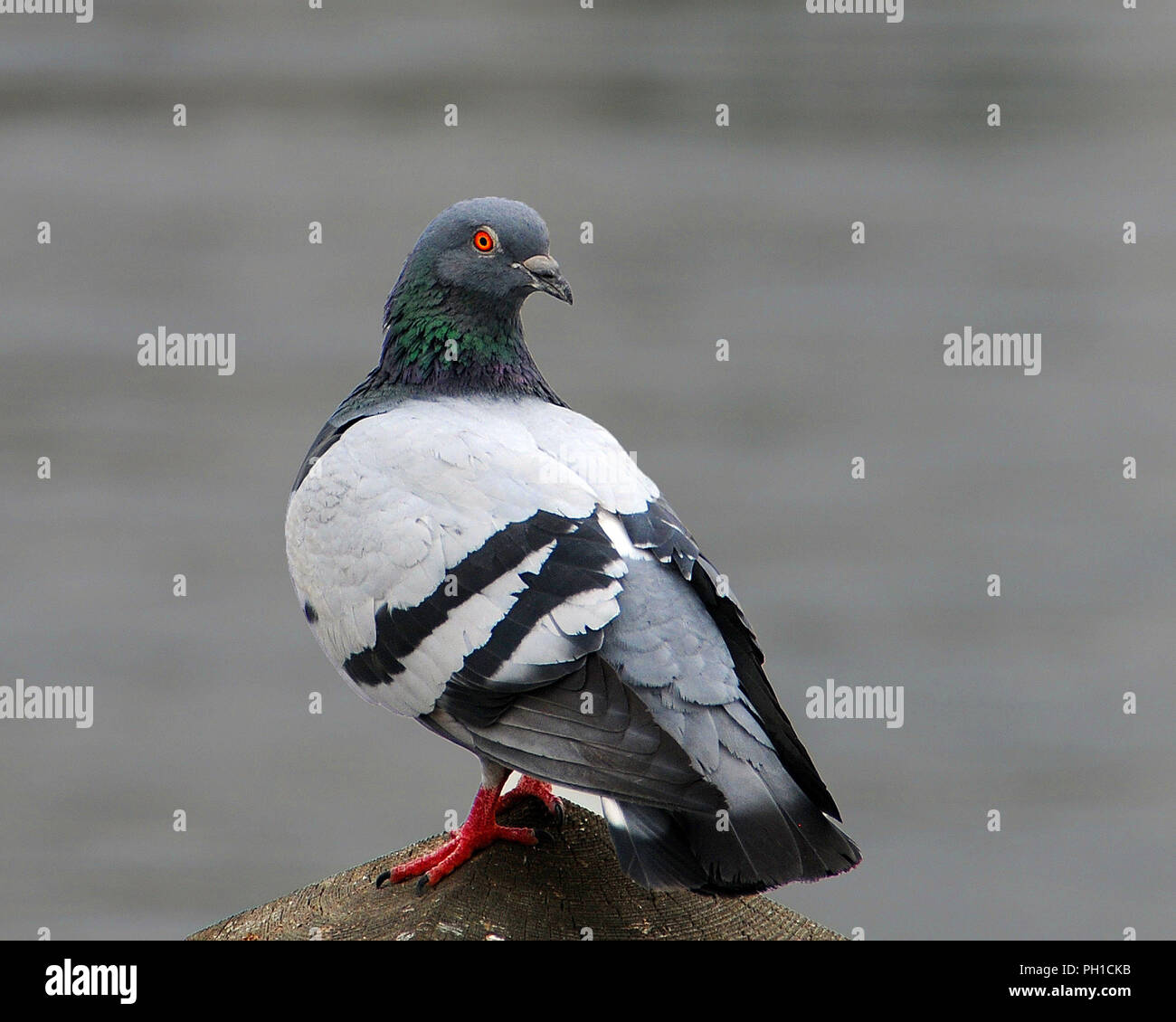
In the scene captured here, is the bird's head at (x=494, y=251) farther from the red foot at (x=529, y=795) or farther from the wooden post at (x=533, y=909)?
the wooden post at (x=533, y=909)

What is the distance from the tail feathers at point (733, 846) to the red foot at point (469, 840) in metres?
0.72

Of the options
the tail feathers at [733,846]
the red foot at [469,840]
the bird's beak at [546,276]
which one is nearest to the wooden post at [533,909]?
the red foot at [469,840]

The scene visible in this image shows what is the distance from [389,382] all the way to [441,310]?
12.5 inches

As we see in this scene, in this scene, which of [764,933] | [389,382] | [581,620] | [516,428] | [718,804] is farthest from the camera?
[389,382]

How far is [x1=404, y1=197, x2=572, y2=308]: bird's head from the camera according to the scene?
4590mm

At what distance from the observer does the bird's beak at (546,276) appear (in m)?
4.61

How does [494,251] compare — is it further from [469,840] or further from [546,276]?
[469,840]

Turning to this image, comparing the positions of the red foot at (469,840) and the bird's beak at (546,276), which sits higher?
the bird's beak at (546,276)

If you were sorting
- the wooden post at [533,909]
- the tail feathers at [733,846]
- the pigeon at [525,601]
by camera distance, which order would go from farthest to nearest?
1. the wooden post at [533,909]
2. the pigeon at [525,601]
3. the tail feathers at [733,846]

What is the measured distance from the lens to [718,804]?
11.8 feet

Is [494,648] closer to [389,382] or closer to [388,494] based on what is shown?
[388,494]

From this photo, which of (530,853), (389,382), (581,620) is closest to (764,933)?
(530,853)

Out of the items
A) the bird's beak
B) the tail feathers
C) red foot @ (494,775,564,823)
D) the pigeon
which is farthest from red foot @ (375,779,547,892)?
the bird's beak

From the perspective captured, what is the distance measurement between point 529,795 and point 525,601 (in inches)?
33.9
